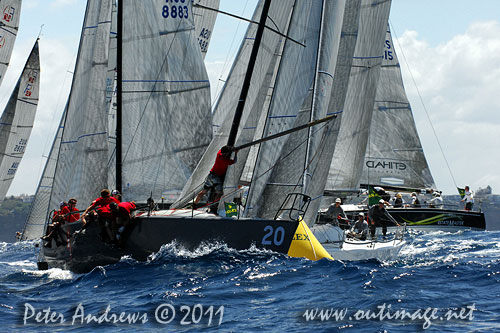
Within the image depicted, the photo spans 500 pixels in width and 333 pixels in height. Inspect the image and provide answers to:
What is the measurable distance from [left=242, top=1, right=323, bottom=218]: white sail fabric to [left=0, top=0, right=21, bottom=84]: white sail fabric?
1894 centimetres

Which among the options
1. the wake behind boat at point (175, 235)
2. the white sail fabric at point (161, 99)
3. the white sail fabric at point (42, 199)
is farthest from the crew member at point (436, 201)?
the wake behind boat at point (175, 235)

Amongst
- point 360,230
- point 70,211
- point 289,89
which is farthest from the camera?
point 360,230

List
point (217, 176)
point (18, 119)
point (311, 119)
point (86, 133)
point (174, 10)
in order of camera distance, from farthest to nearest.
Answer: point (18, 119), point (86, 133), point (174, 10), point (311, 119), point (217, 176)

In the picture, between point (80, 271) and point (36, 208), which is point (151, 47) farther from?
point (36, 208)

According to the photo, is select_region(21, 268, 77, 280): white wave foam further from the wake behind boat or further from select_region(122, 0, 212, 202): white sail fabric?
select_region(122, 0, 212, 202): white sail fabric

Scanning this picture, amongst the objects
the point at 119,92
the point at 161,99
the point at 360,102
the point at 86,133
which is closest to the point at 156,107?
the point at 161,99

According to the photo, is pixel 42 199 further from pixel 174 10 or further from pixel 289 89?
pixel 289 89

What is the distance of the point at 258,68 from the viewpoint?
16.5 m

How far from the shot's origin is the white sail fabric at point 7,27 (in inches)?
1219

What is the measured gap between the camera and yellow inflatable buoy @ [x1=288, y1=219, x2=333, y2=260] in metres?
13.1

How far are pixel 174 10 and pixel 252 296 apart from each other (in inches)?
313

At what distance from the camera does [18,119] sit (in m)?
33.1

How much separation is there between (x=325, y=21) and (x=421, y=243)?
8.66m

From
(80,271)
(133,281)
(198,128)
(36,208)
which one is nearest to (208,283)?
(133,281)
